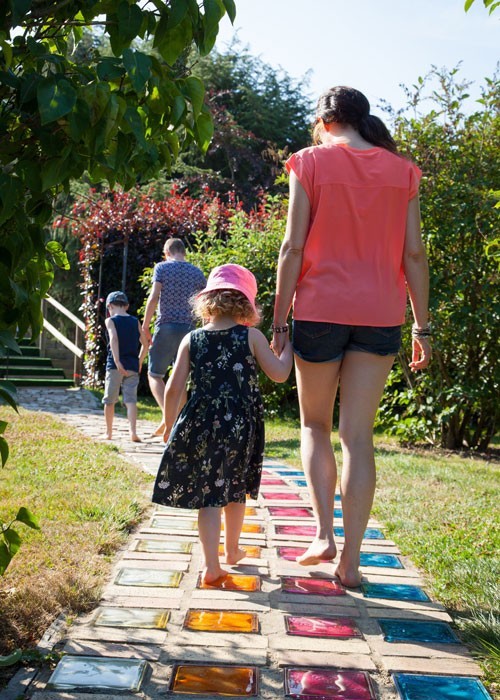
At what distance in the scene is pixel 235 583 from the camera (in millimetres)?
3328

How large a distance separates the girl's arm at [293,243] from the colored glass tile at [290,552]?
117 cm

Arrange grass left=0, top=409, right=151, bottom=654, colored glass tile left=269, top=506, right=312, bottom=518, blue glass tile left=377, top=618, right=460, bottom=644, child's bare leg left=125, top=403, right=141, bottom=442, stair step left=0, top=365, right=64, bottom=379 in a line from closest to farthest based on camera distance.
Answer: blue glass tile left=377, top=618, right=460, bottom=644, grass left=0, top=409, right=151, bottom=654, colored glass tile left=269, top=506, right=312, bottom=518, child's bare leg left=125, top=403, right=141, bottom=442, stair step left=0, top=365, right=64, bottom=379

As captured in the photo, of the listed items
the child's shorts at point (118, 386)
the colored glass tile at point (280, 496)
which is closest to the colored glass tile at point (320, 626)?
the colored glass tile at point (280, 496)

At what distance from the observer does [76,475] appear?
557 centimetres

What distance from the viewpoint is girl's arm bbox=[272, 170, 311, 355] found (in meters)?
3.37

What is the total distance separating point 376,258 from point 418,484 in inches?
114

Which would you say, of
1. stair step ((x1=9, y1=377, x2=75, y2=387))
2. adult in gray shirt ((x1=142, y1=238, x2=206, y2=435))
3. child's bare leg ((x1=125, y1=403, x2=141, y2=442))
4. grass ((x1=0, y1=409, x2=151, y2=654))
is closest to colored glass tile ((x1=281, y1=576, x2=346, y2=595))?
grass ((x1=0, y1=409, x2=151, y2=654))

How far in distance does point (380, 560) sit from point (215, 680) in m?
1.56

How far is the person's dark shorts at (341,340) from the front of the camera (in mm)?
3350

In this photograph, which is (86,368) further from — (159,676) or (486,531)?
(159,676)

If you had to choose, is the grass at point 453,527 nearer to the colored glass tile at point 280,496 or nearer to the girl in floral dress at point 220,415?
the colored glass tile at point 280,496

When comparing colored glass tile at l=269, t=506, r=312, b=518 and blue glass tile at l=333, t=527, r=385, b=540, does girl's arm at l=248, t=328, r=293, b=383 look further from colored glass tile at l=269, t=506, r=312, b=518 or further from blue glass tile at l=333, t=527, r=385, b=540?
colored glass tile at l=269, t=506, r=312, b=518

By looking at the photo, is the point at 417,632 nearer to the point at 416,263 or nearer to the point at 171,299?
the point at 416,263

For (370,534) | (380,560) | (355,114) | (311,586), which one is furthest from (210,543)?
(355,114)
